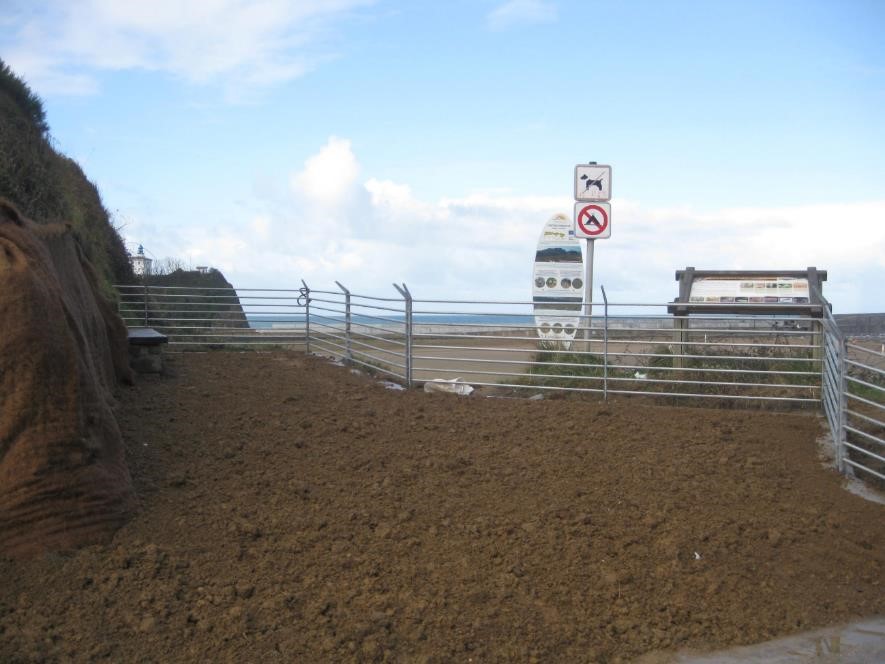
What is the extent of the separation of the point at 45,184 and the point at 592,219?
8.00 m

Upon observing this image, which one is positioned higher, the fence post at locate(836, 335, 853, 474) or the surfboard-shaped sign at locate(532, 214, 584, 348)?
the surfboard-shaped sign at locate(532, 214, 584, 348)

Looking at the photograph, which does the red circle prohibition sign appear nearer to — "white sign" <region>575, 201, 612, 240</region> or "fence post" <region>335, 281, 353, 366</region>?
"white sign" <region>575, 201, 612, 240</region>

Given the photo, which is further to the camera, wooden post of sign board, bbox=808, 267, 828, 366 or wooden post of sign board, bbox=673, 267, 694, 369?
wooden post of sign board, bbox=673, 267, 694, 369

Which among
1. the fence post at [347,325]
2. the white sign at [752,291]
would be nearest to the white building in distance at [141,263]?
the fence post at [347,325]

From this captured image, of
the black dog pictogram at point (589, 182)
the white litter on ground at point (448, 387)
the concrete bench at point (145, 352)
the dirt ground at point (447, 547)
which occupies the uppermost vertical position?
the black dog pictogram at point (589, 182)

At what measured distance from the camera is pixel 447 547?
6082 millimetres

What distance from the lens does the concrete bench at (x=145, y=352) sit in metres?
11.0

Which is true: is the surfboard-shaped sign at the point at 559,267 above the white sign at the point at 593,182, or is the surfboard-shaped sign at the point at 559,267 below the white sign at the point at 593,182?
below

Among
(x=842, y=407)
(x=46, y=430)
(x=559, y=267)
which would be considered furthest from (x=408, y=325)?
(x=46, y=430)

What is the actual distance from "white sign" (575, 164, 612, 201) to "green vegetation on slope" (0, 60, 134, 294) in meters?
6.98

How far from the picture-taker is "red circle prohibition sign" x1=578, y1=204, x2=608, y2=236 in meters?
12.6

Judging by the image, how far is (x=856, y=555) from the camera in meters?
6.29

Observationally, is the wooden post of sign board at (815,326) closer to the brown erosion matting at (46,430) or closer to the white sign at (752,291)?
the white sign at (752,291)

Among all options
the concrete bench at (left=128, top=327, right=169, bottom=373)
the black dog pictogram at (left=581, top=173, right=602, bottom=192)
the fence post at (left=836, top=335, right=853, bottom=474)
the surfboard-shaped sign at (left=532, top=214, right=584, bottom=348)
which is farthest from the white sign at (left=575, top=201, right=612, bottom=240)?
the concrete bench at (left=128, top=327, right=169, bottom=373)
